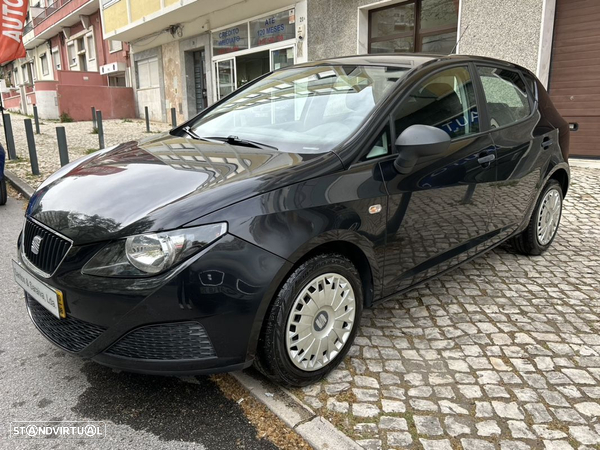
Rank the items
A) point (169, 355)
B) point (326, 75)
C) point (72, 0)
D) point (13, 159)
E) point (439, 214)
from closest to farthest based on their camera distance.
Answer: point (169, 355) → point (439, 214) → point (326, 75) → point (13, 159) → point (72, 0)

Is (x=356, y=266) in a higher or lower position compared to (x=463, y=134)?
lower

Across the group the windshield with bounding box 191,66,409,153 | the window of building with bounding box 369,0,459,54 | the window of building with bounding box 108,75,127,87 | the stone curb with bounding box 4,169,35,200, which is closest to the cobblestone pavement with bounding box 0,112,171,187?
the stone curb with bounding box 4,169,35,200

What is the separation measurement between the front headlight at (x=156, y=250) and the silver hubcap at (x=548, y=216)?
333cm

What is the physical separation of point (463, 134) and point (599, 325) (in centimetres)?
155

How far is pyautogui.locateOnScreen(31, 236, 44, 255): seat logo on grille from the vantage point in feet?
7.87

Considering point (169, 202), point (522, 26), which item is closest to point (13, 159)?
point (169, 202)

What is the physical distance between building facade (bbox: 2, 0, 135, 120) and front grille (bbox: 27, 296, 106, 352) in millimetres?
22331

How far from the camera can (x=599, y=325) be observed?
3.19 meters

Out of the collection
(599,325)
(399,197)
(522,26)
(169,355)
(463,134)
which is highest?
(522,26)

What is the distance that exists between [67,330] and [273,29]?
12696 mm

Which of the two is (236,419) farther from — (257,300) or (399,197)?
(399,197)

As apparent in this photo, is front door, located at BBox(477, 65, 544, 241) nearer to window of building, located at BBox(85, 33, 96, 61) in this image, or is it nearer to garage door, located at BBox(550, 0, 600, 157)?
garage door, located at BBox(550, 0, 600, 157)

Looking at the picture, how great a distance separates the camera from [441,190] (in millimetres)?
2980

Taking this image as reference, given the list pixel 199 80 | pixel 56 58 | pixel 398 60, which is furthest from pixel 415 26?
pixel 56 58
